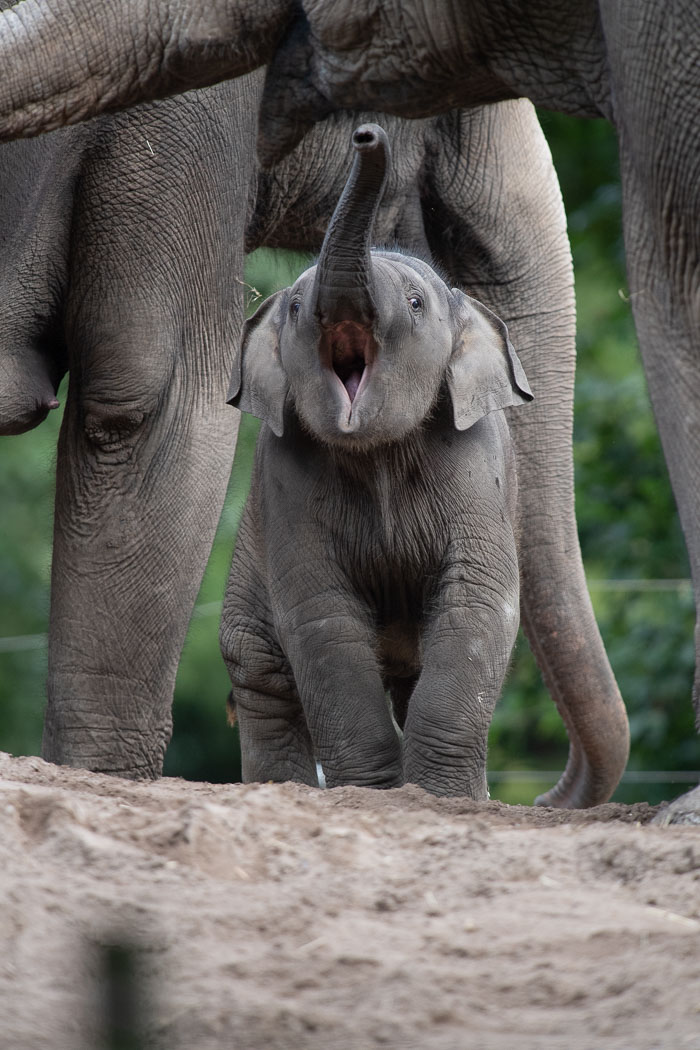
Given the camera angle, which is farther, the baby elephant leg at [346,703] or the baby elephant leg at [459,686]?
the baby elephant leg at [346,703]

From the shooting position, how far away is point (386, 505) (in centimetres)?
383

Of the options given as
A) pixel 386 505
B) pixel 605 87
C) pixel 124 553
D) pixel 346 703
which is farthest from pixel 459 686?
pixel 605 87

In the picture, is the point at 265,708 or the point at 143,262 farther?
the point at 265,708

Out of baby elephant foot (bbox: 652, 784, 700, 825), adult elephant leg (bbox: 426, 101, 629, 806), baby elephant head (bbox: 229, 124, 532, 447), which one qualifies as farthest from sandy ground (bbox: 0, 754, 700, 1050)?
adult elephant leg (bbox: 426, 101, 629, 806)

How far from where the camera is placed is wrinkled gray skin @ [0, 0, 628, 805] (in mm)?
3621

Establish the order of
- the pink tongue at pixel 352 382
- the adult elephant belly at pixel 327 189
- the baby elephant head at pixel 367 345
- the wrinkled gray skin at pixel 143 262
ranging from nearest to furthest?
the baby elephant head at pixel 367 345, the wrinkled gray skin at pixel 143 262, the pink tongue at pixel 352 382, the adult elephant belly at pixel 327 189

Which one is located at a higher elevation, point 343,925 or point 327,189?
point 327,189

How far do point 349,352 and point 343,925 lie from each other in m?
1.83

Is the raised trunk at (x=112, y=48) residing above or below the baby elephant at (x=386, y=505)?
above

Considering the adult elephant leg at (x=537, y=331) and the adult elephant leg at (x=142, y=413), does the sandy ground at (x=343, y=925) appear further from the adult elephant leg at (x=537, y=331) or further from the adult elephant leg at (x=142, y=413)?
the adult elephant leg at (x=537, y=331)

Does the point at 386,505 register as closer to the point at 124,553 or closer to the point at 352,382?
the point at 352,382

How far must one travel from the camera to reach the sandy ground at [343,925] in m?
1.76

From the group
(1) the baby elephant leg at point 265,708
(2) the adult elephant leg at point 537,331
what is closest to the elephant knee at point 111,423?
(1) the baby elephant leg at point 265,708

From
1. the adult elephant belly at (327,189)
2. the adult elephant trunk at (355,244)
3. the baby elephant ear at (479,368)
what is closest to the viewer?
the adult elephant trunk at (355,244)
